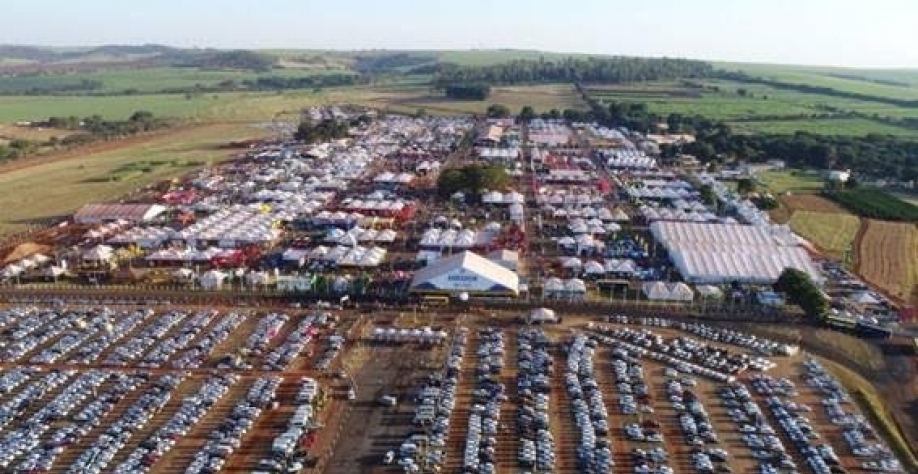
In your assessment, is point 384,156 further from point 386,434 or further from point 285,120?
point 386,434

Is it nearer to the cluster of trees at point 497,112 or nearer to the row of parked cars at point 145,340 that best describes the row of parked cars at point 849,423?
the row of parked cars at point 145,340

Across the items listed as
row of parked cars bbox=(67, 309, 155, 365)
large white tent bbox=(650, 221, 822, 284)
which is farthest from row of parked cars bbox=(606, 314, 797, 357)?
row of parked cars bbox=(67, 309, 155, 365)

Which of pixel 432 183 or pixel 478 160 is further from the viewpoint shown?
pixel 478 160

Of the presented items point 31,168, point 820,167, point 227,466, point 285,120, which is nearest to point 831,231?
point 820,167

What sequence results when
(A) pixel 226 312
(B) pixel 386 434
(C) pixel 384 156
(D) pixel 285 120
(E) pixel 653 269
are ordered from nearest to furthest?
(B) pixel 386 434 → (A) pixel 226 312 → (E) pixel 653 269 → (C) pixel 384 156 → (D) pixel 285 120

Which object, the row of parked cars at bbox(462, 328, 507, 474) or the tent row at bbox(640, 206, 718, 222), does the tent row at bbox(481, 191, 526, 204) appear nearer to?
the tent row at bbox(640, 206, 718, 222)

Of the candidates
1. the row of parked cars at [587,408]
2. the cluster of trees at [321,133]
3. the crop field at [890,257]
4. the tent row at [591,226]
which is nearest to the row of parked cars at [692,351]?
Result: the row of parked cars at [587,408]
